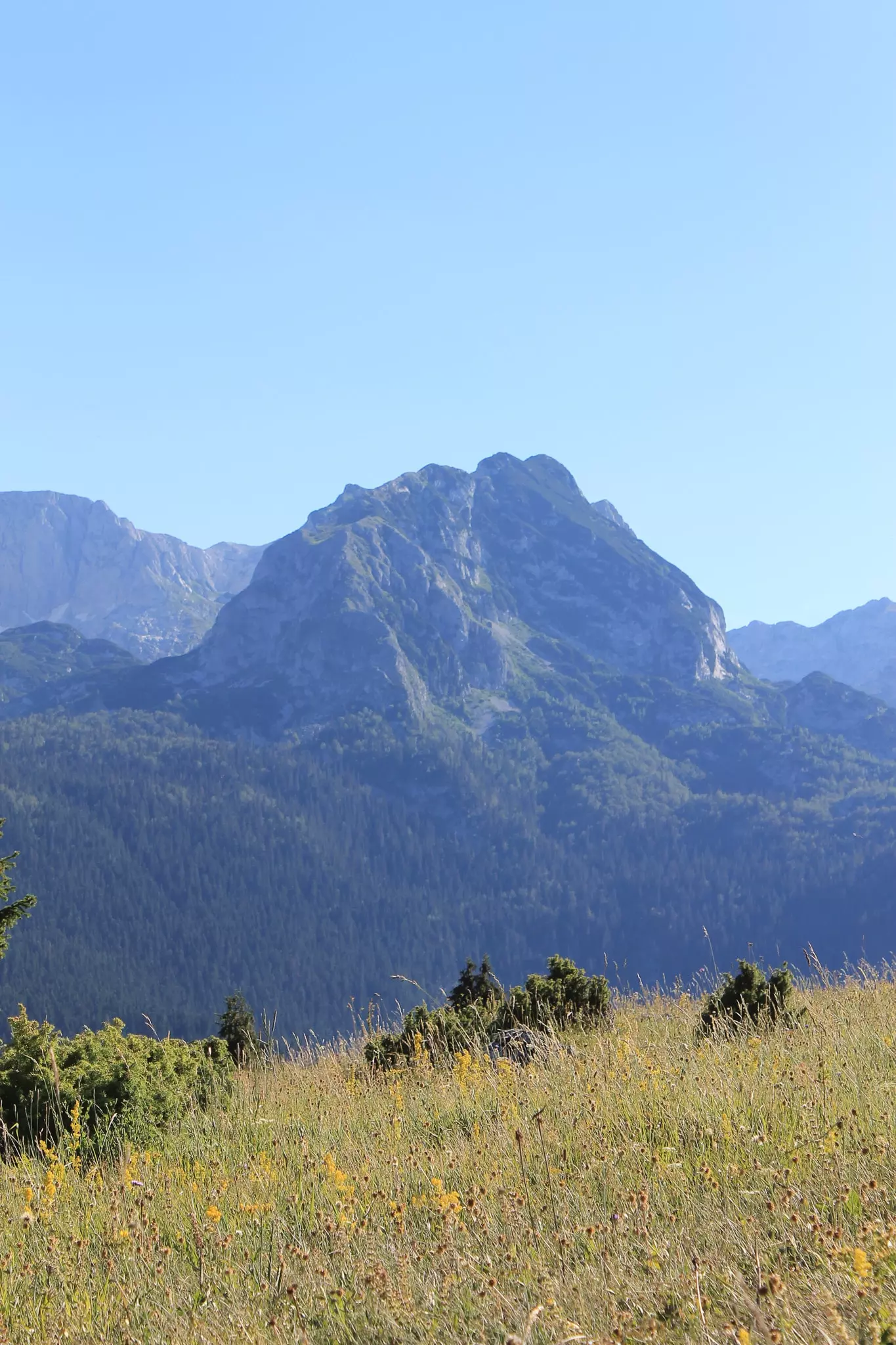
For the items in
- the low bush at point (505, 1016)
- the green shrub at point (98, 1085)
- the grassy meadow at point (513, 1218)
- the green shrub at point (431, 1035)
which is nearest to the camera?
the grassy meadow at point (513, 1218)

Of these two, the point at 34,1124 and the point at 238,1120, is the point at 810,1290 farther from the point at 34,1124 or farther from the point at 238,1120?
the point at 34,1124

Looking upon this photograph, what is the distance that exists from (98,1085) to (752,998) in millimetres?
7178

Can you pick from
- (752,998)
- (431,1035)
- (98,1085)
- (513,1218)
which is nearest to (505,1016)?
(431,1035)

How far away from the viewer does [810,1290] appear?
14.6 feet

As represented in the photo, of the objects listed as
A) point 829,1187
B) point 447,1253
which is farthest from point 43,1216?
point 829,1187

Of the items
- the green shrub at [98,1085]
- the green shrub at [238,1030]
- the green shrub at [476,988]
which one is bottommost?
the green shrub at [238,1030]

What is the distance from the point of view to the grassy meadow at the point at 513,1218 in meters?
4.57

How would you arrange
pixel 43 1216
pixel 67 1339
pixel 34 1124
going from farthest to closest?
pixel 34 1124 < pixel 43 1216 < pixel 67 1339

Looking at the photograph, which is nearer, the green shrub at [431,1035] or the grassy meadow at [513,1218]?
the grassy meadow at [513,1218]

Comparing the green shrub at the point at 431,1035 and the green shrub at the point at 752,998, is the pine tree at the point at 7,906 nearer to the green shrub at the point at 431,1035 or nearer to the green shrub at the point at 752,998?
the green shrub at the point at 431,1035

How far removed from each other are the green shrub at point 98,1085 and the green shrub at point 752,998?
17.8ft

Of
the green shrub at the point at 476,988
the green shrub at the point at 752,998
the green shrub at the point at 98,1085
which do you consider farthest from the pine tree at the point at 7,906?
the green shrub at the point at 752,998

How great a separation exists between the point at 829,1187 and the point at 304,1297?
2.62m

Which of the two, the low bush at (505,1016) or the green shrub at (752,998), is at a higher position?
the green shrub at (752,998)
